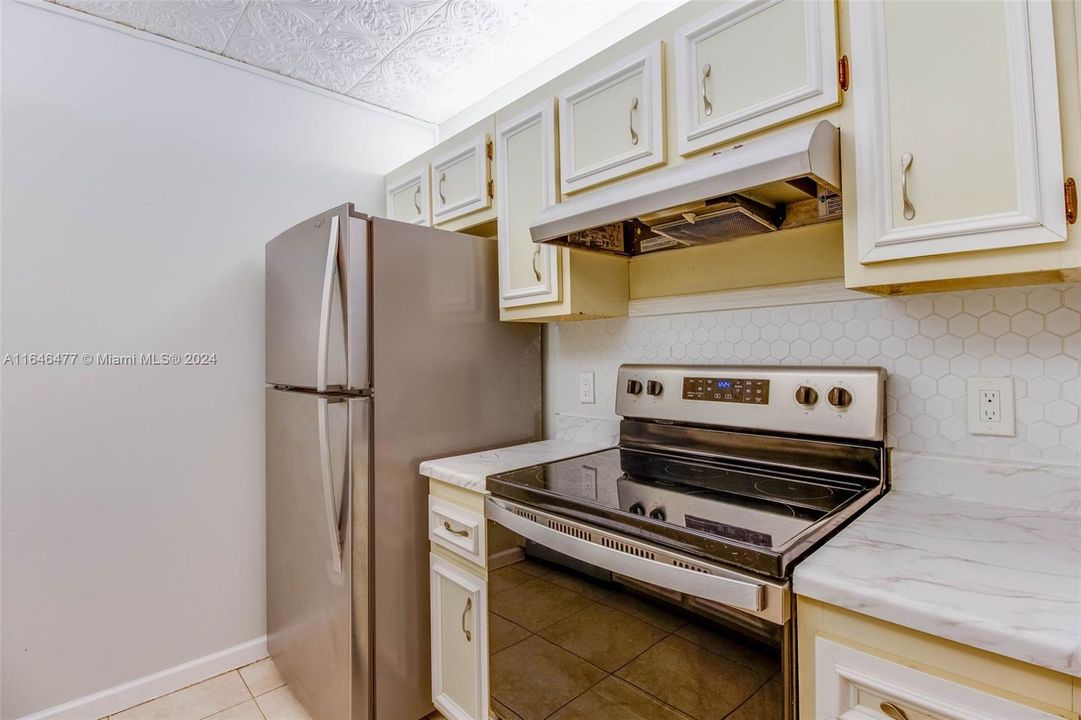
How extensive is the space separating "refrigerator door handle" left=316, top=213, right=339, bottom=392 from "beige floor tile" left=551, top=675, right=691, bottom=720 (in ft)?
3.77

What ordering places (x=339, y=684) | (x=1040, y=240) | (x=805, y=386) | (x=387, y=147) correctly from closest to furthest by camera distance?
(x=1040, y=240) < (x=805, y=386) < (x=339, y=684) < (x=387, y=147)

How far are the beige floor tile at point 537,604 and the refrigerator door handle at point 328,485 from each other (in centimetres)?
55

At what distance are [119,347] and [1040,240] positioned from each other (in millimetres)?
2641

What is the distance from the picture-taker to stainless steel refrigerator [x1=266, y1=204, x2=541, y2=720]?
5.37 ft

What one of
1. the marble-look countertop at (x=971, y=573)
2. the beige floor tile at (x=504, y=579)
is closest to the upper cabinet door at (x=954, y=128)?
the marble-look countertop at (x=971, y=573)

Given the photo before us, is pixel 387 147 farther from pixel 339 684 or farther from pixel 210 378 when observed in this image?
pixel 339 684

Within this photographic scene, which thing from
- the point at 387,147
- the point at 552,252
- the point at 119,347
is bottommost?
the point at 119,347

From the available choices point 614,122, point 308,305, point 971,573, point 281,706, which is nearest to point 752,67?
point 614,122

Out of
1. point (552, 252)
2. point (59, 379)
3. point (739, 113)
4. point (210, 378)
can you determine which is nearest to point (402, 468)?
point (552, 252)

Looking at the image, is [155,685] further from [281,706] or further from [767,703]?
[767,703]

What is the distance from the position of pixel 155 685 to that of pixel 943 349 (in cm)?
281

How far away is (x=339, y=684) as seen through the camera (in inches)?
64.6

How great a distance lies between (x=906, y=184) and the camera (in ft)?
3.40

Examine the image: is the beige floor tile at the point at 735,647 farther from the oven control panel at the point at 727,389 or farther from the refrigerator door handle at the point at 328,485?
the refrigerator door handle at the point at 328,485
